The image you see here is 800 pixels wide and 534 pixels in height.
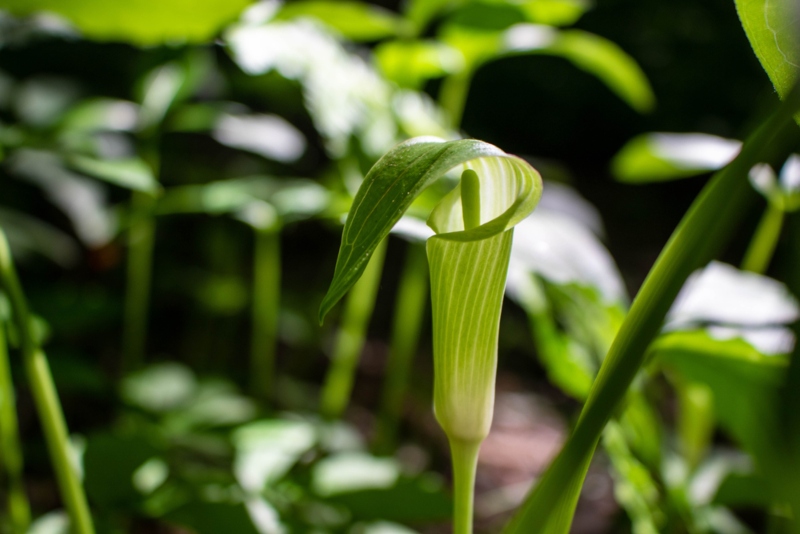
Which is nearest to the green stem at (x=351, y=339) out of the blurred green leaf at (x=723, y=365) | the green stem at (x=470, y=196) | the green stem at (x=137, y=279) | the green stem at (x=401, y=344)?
the green stem at (x=401, y=344)

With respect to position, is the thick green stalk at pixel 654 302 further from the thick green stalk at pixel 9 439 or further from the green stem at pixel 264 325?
the green stem at pixel 264 325

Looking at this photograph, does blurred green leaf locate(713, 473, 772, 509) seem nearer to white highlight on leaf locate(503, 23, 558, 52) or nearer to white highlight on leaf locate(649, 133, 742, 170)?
white highlight on leaf locate(649, 133, 742, 170)

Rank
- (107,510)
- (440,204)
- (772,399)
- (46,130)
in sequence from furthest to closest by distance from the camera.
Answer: (46,130)
(107,510)
(440,204)
(772,399)

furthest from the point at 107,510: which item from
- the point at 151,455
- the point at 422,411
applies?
the point at 422,411

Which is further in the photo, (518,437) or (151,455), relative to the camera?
(518,437)

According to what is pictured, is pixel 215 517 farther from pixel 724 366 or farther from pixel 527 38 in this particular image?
pixel 527 38

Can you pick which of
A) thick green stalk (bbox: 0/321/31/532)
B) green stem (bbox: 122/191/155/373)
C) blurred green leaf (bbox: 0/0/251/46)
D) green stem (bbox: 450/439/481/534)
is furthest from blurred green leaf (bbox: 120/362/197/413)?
green stem (bbox: 450/439/481/534)

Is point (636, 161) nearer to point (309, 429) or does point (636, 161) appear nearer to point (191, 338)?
point (309, 429)

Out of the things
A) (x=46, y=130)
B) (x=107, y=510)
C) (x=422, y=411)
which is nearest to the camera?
(x=107, y=510)
